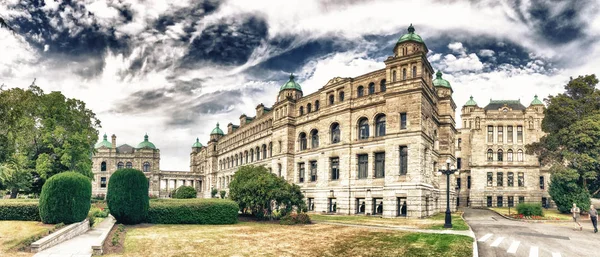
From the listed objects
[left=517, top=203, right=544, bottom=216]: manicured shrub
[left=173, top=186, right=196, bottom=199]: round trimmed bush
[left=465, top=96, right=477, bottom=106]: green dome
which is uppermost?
[left=465, top=96, right=477, bottom=106]: green dome

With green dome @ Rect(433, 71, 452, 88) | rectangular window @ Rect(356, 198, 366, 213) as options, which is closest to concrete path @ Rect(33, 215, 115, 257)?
rectangular window @ Rect(356, 198, 366, 213)

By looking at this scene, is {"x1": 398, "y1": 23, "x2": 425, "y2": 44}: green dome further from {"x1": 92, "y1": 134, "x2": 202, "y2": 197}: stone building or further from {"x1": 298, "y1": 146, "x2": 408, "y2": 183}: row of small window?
{"x1": 92, "y1": 134, "x2": 202, "y2": 197}: stone building

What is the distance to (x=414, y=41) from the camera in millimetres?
36250

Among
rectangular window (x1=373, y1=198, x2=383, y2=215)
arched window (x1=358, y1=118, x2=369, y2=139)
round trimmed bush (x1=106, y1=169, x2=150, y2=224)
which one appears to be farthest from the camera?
arched window (x1=358, y1=118, x2=369, y2=139)

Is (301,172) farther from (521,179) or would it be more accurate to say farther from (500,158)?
(521,179)

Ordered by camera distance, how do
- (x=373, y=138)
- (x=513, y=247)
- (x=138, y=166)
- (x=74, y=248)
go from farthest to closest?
(x=138, y=166)
(x=373, y=138)
(x=513, y=247)
(x=74, y=248)

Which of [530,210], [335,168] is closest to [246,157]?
[335,168]

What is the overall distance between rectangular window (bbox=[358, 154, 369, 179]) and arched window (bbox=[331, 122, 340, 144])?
12.0 feet

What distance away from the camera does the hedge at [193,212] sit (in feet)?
86.4

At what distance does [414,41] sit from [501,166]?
3341 centimetres

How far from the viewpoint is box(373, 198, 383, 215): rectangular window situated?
36.1 m

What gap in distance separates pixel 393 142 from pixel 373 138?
2791 mm

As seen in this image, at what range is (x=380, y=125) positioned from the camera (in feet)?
122

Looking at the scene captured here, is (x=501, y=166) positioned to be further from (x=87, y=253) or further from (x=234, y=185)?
(x=87, y=253)
